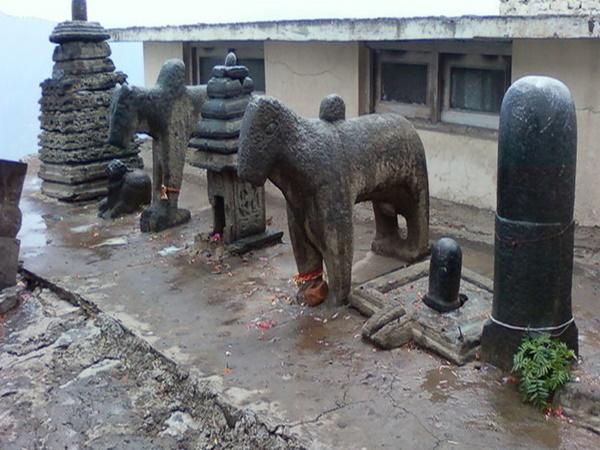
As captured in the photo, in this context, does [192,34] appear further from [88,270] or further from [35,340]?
[35,340]

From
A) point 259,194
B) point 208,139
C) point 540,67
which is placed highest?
point 540,67

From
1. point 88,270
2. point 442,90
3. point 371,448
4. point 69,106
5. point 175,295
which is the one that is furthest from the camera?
point 69,106

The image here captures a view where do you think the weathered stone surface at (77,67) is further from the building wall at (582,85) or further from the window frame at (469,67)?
the building wall at (582,85)

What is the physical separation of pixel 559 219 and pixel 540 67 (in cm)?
381

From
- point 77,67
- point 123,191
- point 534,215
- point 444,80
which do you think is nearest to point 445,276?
point 534,215

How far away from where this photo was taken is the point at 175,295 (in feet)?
22.0

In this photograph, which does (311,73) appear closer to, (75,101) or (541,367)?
(75,101)

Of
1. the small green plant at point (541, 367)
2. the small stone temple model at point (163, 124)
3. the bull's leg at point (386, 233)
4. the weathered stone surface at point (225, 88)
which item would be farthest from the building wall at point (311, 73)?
the small green plant at point (541, 367)

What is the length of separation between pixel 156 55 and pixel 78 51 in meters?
3.27

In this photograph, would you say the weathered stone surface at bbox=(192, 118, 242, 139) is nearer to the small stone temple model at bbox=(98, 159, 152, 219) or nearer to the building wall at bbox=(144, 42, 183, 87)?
the small stone temple model at bbox=(98, 159, 152, 219)

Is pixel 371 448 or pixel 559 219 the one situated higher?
pixel 559 219

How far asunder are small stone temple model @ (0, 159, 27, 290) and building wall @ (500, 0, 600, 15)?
6.04 metres

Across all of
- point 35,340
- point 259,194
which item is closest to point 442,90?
point 259,194

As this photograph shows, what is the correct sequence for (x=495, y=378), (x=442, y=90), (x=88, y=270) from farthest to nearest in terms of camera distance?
(x=442, y=90), (x=88, y=270), (x=495, y=378)
